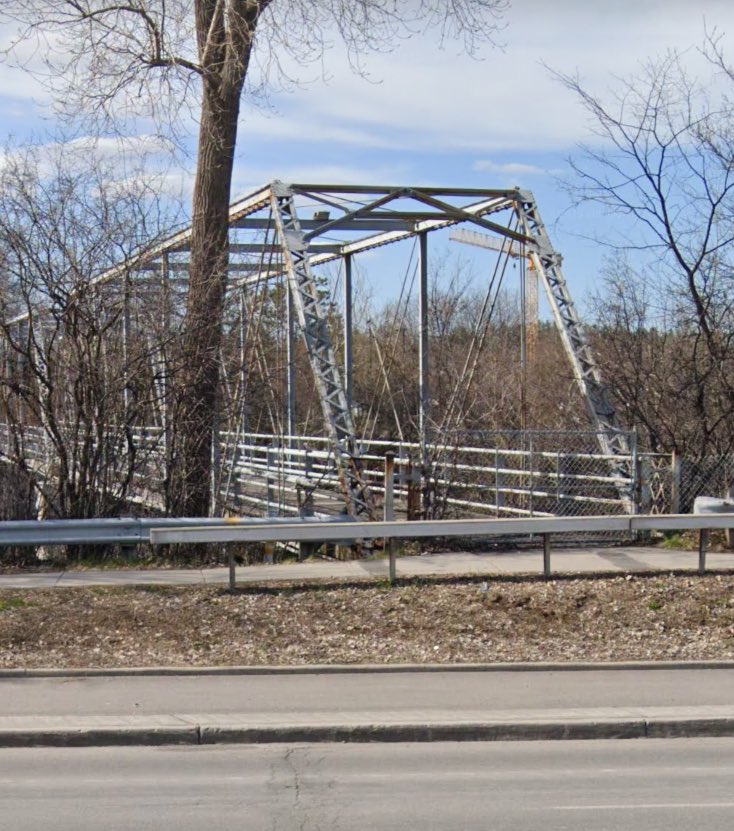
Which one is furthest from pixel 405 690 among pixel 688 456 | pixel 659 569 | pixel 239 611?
pixel 688 456

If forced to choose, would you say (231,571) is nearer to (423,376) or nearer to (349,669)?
(349,669)

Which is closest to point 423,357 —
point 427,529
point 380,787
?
point 427,529

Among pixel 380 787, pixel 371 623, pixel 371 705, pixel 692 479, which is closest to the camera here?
pixel 380 787

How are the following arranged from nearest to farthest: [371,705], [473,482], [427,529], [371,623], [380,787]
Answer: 1. [380,787]
2. [371,705]
3. [371,623]
4. [427,529]
5. [473,482]

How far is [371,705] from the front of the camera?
8.38 metres

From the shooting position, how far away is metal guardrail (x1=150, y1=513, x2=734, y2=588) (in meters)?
11.5

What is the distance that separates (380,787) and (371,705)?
172 centimetres

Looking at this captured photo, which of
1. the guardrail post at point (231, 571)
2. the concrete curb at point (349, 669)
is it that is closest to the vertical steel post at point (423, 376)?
the guardrail post at point (231, 571)

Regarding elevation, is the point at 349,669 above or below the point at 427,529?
below

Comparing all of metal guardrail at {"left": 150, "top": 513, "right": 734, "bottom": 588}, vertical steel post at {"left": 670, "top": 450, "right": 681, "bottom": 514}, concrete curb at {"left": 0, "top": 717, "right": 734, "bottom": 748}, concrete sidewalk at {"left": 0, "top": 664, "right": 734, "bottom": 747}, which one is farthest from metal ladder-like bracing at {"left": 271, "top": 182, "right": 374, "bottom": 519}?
concrete curb at {"left": 0, "top": 717, "right": 734, "bottom": 748}

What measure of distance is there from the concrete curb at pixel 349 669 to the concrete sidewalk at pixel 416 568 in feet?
8.42

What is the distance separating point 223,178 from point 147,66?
1853mm

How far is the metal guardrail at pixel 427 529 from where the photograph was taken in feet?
37.9

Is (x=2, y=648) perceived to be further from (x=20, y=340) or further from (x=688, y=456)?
(x=688, y=456)
